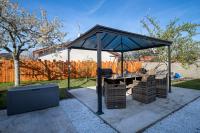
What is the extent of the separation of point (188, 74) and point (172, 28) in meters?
5.03

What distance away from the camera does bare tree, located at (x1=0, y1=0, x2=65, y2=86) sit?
22.0 feet

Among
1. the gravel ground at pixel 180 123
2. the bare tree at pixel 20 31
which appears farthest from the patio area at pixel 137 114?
the bare tree at pixel 20 31

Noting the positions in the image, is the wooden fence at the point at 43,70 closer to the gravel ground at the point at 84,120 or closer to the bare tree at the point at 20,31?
the bare tree at the point at 20,31

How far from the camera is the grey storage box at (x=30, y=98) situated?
11.4 feet

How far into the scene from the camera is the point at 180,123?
3010 millimetres

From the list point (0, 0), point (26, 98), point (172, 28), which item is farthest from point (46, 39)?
point (172, 28)

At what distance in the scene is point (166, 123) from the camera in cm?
302

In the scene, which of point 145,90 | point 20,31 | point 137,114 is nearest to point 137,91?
point 145,90

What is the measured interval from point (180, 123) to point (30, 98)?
154 inches

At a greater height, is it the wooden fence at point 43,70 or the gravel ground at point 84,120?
Result: the wooden fence at point 43,70

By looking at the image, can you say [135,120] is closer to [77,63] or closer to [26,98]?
[26,98]

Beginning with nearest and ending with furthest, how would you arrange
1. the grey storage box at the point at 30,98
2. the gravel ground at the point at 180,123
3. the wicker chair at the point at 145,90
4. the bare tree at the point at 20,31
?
1. the gravel ground at the point at 180,123
2. the grey storage box at the point at 30,98
3. the wicker chair at the point at 145,90
4. the bare tree at the point at 20,31

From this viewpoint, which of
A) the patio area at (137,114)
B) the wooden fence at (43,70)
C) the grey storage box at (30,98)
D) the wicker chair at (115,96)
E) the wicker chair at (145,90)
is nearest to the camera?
the patio area at (137,114)

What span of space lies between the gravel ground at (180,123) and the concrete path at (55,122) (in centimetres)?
106
